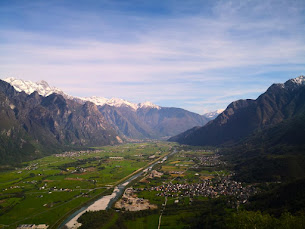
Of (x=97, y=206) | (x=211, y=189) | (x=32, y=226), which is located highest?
(x=211, y=189)

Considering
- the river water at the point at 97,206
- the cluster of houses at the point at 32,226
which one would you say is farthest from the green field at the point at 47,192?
the river water at the point at 97,206

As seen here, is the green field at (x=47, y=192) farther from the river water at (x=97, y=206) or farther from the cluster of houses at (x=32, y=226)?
the river water at (x=97, y=206)

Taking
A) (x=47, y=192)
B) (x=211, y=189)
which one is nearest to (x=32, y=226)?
(x=47, y=192)

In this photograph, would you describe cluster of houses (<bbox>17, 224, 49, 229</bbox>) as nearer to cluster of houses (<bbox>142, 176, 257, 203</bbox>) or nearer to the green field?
the green field

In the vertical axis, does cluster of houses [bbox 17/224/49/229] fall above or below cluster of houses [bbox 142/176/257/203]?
below

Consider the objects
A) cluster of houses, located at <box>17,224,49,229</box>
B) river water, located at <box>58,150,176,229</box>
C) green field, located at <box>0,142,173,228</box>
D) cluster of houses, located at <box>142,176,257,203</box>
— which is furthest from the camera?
cluster of houses, located at <box>142,176,257,203</box>

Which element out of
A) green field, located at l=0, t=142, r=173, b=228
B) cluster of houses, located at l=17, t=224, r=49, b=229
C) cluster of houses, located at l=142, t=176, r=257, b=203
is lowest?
cluster of houses, located at l=17, t=224, r=49, b=229

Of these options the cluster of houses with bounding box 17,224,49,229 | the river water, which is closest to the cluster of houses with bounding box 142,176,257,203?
the river water

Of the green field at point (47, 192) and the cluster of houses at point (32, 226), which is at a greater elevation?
the green field at point (47, 192)

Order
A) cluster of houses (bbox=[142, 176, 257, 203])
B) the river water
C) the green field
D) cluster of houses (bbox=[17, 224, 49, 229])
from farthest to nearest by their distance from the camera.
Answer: cluster of houses (bbox=[142, 176, 257, 203]), the green field, the river water, cluster of houses (bbox=[17, 224, 49, 229])

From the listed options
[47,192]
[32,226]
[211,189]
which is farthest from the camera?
[47,192]

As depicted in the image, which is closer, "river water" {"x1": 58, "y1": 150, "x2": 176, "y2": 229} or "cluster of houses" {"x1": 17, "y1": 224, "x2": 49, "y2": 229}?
"cluster of houses" {"x1": 17, "y1": 224, "x2": 49, "y2": 229}

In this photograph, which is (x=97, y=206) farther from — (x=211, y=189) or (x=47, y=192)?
(x=211, y=189)
